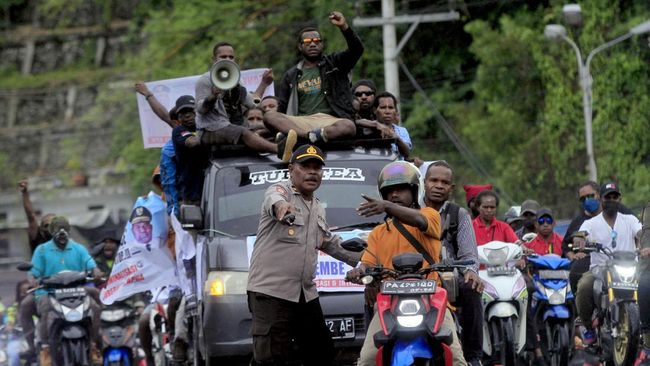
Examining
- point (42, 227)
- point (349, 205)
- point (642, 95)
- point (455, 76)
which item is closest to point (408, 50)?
point (455, 76)

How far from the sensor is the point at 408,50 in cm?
4025

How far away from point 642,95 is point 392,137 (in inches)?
819

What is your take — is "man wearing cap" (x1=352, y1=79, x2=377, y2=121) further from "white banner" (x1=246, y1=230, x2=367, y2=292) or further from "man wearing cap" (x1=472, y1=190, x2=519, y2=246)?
"white banner" (x1=246, y1=230, x2=367, y2=292)

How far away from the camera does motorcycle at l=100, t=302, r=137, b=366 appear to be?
56.1 feet

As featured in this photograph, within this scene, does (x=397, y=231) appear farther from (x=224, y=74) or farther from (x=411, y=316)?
(x=224, y=74)

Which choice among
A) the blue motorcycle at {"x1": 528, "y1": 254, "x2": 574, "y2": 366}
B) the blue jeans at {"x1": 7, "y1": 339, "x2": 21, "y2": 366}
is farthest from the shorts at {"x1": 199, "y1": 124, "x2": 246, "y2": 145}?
the blue jeans at {"x1": 7, "y1": 339, "x2": 21, "y2": 366}

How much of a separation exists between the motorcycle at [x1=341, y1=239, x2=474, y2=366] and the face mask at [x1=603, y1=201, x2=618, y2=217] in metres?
5.52

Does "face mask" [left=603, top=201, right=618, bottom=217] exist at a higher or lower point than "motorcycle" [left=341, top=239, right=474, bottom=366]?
higher

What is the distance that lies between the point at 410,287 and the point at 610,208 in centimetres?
585

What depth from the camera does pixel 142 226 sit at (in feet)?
51.9

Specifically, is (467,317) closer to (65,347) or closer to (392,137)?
(392,137)

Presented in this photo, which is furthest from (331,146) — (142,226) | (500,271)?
(142,226)

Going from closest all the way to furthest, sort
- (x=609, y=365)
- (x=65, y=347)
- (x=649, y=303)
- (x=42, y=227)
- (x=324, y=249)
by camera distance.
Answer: (x=324, y=249) < (x=649, y=303) < (x=609, y=365) < (x=65, y=347) < (x=42, y=227)

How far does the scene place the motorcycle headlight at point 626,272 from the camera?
14367 millimetres
